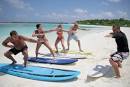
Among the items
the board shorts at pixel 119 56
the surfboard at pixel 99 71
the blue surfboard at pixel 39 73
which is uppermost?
the board shorts at pixel 119 56

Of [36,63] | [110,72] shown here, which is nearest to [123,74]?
[110,72]

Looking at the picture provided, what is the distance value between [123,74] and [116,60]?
0.70m

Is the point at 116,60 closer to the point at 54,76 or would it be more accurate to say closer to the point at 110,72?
the point at 110,72

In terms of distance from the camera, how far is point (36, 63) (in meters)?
9.08

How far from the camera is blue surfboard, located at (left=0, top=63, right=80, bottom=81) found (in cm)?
654

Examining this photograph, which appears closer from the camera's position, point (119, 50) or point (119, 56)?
point (119, 56)

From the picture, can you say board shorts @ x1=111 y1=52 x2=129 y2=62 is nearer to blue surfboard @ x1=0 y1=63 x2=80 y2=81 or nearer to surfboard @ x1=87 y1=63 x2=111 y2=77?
surfboard @ x1=87 y1=63 x2=111 y2=77

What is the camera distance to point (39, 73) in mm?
6887

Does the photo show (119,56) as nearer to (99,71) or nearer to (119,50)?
(119,50)

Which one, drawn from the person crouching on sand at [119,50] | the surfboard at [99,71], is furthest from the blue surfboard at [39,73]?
the person crouching on sand at [119,50]

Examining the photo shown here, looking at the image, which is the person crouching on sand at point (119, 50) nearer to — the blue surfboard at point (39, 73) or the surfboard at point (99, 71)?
the surfboard at point (99, 71)

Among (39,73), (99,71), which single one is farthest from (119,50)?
(39,73)

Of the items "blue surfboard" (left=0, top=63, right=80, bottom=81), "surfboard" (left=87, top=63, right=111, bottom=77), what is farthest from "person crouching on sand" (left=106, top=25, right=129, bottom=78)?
"blue surfboard" (left=0, top=63, right=80, bottom=81)

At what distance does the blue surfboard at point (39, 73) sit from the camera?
6.54 meters
